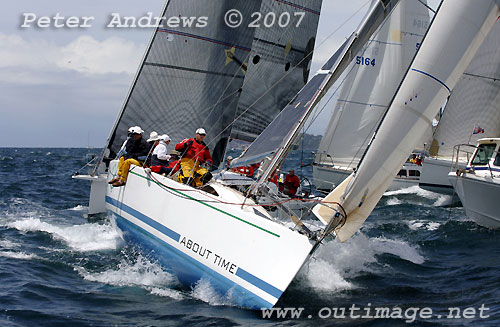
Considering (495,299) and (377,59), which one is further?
(377,59)

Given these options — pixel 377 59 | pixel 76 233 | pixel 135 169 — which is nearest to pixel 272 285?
pixel 135 169

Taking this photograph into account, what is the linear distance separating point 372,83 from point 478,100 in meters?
3.77

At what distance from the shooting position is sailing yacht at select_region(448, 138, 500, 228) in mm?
11789

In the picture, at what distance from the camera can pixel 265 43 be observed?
1330cm

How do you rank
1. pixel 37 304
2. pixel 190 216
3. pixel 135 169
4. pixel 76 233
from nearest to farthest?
pixel 37 304
pixel 190 216
pixel 135 169
pixel 76 233

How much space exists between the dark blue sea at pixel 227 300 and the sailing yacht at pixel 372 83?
842 centimetres

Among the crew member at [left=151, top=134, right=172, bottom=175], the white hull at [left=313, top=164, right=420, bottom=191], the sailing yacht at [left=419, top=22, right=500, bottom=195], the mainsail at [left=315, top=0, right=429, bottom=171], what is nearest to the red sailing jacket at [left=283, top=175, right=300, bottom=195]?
the crew member at [left=151, top=134, right=172, bottom=175]

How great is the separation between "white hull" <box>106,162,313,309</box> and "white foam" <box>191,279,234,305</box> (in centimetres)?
5

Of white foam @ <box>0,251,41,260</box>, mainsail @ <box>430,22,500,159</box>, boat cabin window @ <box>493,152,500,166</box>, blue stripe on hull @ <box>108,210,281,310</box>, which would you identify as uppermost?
mainsail @ <box>430,22,500,159</box>

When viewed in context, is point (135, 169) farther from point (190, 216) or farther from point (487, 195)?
point (487, 195)

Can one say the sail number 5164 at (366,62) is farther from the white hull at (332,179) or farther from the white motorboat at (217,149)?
the white motorboat at (217,149)

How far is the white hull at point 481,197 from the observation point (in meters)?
11.7

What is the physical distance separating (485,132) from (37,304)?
1355 centimetres

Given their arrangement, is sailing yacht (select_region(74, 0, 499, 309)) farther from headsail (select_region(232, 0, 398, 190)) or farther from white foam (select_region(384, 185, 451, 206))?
white foam (select_region(384, 185, 451, 206))
